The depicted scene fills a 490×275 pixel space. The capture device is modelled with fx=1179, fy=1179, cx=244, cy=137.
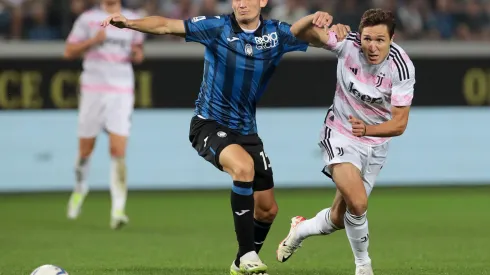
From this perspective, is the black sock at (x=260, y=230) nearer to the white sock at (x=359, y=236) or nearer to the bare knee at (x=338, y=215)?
the bare knee at (x=338, y=215)

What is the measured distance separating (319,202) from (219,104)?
6942mm

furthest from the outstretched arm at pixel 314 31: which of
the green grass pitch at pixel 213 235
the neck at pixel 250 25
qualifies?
the green grass pitch at pixel 213 235

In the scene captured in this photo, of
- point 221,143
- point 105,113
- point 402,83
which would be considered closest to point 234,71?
point 221,143

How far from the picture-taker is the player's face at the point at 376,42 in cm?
824

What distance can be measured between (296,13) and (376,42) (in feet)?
29.2

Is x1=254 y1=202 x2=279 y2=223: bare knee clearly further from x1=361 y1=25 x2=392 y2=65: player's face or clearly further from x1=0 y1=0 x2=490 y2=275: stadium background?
x1=0 y1=0 x2=490 y2=275: stadium background

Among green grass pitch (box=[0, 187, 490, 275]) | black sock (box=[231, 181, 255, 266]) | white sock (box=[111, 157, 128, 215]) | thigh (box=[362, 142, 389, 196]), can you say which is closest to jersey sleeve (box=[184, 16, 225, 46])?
black sock (box=[231, 181, 255, 266])

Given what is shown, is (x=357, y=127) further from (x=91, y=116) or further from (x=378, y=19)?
(x=91, y=116)

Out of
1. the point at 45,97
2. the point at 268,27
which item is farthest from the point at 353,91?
the point at 45,97

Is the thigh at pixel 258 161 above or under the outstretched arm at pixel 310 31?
under

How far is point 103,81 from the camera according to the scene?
13.3 m

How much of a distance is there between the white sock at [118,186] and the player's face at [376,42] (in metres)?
4.85

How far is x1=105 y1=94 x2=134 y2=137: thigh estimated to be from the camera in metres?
13.0

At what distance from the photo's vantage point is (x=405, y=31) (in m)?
17.4
